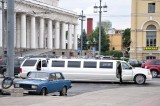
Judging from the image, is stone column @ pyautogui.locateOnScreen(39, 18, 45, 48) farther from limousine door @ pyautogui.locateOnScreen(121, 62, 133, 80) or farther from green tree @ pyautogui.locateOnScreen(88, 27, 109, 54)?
limousine door @ pyautogui.locateOnScreen(121, 62, 133, 80)

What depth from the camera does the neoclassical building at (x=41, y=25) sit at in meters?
86.9

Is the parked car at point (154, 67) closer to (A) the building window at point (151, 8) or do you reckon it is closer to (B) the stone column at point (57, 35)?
(A) the building window at point (151, 8)

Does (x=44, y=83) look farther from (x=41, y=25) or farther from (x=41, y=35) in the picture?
(x=41, y=35)

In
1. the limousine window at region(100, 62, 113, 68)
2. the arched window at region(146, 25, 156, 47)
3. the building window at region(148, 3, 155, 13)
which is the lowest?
the limousine window at region(100, 62, 113, 68)

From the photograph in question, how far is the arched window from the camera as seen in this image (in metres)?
76.3

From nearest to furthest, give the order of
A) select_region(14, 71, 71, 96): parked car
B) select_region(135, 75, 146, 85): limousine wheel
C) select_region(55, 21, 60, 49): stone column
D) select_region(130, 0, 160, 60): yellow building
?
1. select_region(14, 71, 71, 96): parked car
2. select_region(135, 75, 146, 85): limousine wheel
3. select_region(130, 0, 160, 60): yellow building
4. select_region(55, 21, 60, 49): stone column

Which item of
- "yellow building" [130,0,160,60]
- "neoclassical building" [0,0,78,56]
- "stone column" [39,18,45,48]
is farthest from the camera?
"stone column" [39,18,45,48]

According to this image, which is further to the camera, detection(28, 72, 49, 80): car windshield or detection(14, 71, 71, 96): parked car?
detection(28, 72, 49, 80): car windshield

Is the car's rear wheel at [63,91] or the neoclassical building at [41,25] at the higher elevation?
the neoclassical building at [41,25]

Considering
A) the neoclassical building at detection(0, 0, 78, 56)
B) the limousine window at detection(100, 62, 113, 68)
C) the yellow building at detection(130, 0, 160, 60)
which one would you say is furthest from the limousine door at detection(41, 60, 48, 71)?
the yellow building at detection(130, 0, 160, 60)

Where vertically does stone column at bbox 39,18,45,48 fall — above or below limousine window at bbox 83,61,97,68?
above

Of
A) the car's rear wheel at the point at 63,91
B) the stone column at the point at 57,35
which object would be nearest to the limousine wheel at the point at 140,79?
the car's rear wheel at the point at 63,91

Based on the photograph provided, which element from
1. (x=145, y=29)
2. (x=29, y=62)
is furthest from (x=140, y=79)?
(x=145, y=29)

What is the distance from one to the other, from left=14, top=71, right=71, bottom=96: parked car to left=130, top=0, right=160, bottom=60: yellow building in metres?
56.0
